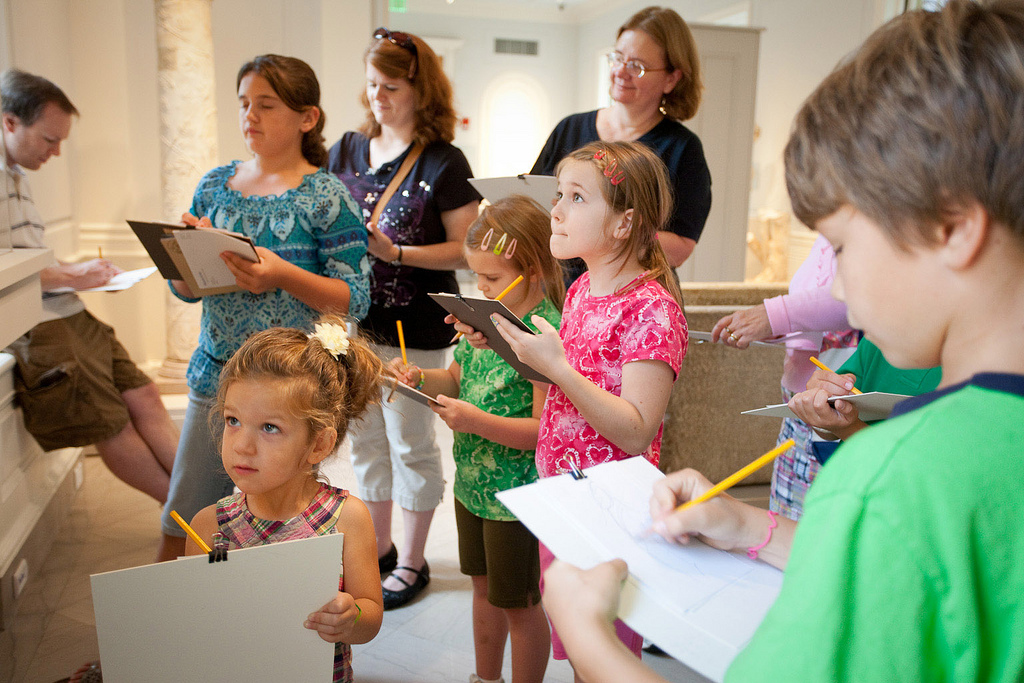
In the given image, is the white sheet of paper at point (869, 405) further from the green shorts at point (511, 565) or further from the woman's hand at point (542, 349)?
the green shorts at point (511, 565)

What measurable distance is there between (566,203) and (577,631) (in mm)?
897

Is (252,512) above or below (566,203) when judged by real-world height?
below

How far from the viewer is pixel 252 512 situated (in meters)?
1.34

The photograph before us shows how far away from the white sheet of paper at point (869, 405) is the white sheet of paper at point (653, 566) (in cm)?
39

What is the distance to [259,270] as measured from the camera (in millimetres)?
1727

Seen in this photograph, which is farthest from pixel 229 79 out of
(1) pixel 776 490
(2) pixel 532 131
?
(2) pixel 532 131

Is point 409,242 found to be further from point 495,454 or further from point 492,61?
point 492,61

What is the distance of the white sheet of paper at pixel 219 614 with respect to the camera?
3.23 feet

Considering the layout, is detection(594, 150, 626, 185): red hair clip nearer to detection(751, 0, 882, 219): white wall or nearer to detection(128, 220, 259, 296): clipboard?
detection(128, 220, 259, 296): clipboard

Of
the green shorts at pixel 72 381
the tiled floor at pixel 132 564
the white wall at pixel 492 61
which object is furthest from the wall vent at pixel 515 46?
the green shorts at pixel 72 381

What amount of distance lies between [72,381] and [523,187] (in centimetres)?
164

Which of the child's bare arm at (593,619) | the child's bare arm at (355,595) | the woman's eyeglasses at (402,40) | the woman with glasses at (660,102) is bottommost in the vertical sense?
the child's bare arm at (355,595)

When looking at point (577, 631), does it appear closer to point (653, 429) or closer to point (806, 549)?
point (806, 549)

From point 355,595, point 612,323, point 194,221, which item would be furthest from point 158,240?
point 612,323
